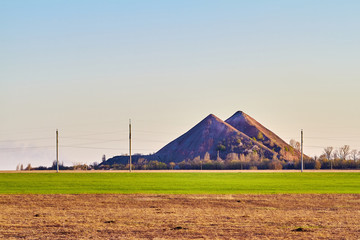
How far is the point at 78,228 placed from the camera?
16.7m

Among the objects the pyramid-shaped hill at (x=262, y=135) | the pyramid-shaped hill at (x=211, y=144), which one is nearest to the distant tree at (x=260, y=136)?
the pyramid-shaped hill at (x=262, y=135)

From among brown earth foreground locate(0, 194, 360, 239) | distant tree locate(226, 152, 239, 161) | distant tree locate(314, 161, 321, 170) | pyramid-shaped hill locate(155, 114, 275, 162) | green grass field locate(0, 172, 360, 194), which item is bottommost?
brown earth foreground locate(0, 194, 360, 239)

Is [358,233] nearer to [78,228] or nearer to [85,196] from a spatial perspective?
[78,228]

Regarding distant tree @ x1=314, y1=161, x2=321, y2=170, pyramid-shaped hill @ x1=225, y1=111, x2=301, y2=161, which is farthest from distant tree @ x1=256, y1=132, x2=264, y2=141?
distant tree @ x1=314, y1=161, x2=321, y2=170

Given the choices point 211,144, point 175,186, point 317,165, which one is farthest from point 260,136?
point 175,186

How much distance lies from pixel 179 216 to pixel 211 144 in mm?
91891

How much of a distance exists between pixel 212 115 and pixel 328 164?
4544 centimetres

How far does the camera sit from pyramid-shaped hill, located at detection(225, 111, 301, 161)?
114 metres

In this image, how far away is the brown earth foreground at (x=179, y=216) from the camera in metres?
15.7

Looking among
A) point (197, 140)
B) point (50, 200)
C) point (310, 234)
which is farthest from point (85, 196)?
point (197, 140)

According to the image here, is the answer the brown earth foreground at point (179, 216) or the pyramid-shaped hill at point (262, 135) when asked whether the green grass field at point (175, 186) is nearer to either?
the brown earth foreground at point (179, 216)

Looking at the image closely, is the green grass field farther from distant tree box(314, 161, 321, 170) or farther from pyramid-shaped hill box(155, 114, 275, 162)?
pyramid-shaped hill box(155, 114, 275, 162)

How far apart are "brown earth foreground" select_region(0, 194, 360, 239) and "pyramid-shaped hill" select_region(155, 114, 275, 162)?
255 ft

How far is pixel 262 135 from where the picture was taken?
120 metres
